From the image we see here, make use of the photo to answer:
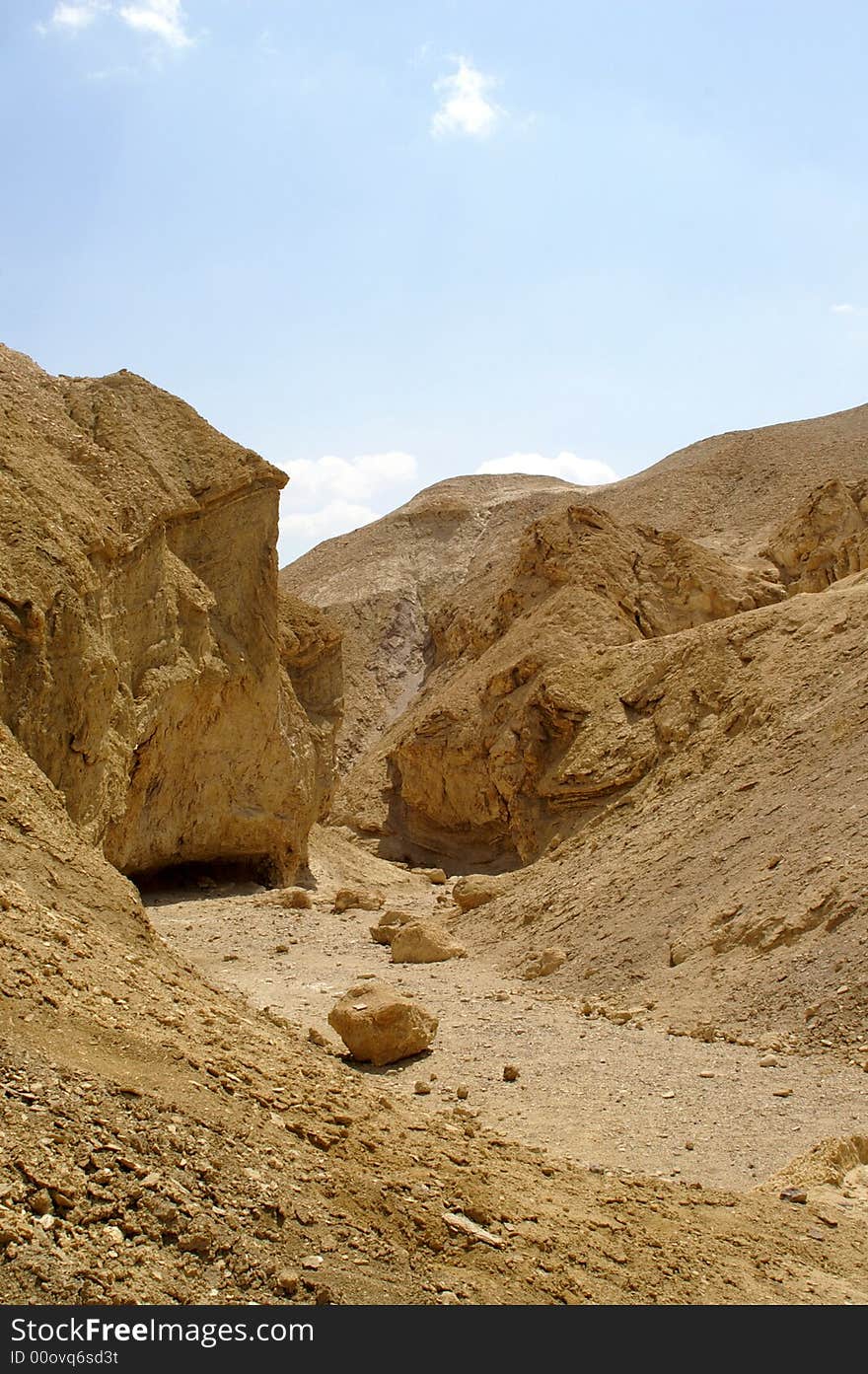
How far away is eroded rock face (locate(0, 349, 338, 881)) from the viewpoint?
10938mm

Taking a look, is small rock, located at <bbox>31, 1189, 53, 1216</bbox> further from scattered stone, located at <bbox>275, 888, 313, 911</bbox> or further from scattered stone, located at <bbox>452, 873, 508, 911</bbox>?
scattered stone, located at <bbox>275, 888, 313, 911</bbox>

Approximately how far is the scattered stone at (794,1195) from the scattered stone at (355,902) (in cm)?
1142

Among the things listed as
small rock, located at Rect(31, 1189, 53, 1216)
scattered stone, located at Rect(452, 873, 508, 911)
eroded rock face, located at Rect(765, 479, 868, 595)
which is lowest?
scattered stone, located at Rect(452, 873, 508, 911)

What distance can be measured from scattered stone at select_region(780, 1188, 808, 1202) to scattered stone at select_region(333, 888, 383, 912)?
449 inches

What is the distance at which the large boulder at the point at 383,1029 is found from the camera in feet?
28.4

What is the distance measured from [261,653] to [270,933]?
4676 mm

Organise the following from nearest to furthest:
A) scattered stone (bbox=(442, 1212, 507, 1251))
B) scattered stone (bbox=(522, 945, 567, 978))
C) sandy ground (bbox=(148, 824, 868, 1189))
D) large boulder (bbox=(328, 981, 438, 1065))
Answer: scattered stone (bbox=(442, 1212, 507, 1251)) < sandy ground (bbox=(148, 824, 868, 1189)) < large boulder (bbox=(328, 981, 438, 1065)) < scattered stone (bbox=(522, 945, 567, 978))

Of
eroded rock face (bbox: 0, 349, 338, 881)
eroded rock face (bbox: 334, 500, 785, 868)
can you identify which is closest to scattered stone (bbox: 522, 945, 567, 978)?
eroded rock face (bbox: 0, 349, 338, 881)

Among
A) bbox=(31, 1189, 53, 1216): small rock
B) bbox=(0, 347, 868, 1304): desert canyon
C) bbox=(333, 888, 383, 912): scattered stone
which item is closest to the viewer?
bbox=(31, 1189, 53, 1216): small rock

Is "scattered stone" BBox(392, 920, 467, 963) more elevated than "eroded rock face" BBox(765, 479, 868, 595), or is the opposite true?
"eroded rock face" BBox(765, 479, 868, 595)

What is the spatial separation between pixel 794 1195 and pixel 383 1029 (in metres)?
3.61

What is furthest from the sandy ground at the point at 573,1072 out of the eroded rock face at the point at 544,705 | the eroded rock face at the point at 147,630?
the eroded rock face at the point at 544,705

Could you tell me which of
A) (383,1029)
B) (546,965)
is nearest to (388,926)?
(546,965)

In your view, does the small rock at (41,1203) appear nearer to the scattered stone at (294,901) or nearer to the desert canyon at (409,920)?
the desert canyon at (409,920)
